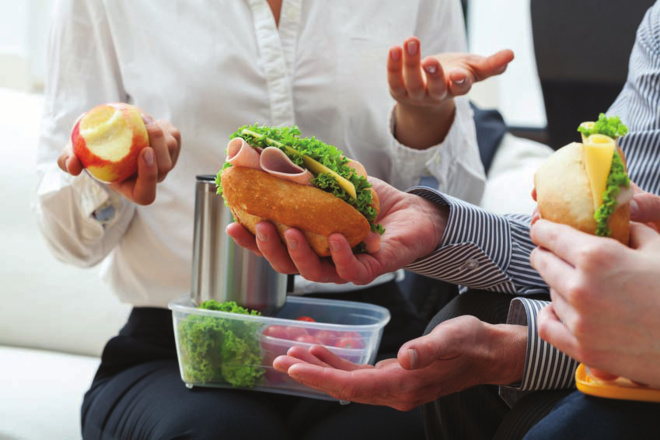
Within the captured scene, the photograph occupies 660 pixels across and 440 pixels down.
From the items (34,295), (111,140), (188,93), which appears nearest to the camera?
(111,140)

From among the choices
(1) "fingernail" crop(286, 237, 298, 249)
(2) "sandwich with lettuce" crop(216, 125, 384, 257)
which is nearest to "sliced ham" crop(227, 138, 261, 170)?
(2) "sandwich with lettuce" crop(216, 125, 384, 257)

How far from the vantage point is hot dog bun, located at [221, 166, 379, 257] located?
3.25 ft

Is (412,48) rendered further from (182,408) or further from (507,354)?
(182,408)

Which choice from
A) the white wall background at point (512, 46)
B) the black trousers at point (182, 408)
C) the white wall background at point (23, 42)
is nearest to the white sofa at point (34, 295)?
the black trousers at point (182, 408)

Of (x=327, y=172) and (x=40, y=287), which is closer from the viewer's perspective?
(x=327, y=172)

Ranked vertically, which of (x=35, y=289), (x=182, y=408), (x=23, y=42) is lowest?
(x=35, y=289)

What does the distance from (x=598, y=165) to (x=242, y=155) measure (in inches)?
17.0

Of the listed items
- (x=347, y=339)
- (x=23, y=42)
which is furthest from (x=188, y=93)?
(x=23, y=42)

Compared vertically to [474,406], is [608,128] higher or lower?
higher

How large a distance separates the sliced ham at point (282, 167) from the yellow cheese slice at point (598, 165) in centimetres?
36

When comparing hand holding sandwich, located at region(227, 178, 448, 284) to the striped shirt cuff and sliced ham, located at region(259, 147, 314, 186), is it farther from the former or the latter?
the striped shirt cuff

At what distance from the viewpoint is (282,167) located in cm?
100

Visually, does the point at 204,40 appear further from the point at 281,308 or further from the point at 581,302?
the point at 581,302

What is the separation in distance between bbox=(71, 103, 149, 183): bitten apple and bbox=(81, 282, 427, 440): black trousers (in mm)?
373
